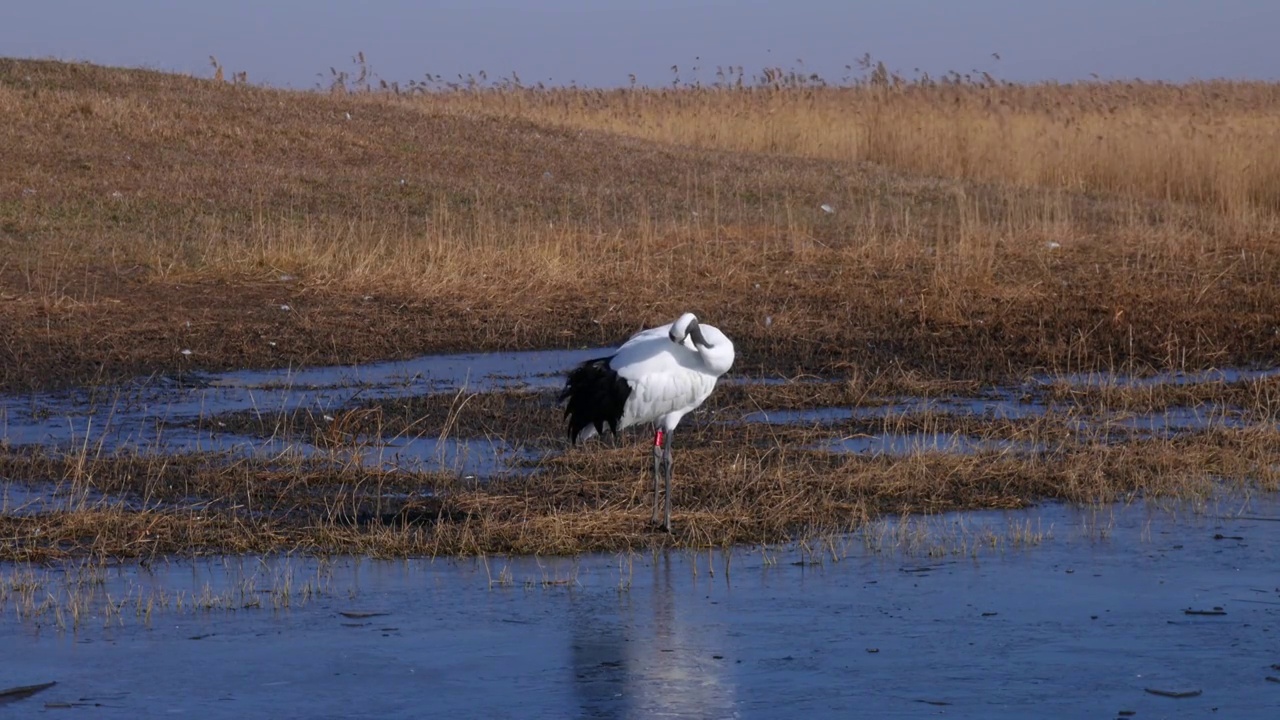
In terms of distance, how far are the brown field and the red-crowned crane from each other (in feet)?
1.44

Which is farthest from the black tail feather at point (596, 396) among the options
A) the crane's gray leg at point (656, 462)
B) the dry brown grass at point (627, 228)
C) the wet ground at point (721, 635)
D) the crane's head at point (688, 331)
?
the dry brown grass at point (627, 228)

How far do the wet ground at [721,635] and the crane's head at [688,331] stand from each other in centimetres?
110

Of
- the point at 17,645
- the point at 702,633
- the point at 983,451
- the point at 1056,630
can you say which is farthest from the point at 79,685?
the point at 983,451

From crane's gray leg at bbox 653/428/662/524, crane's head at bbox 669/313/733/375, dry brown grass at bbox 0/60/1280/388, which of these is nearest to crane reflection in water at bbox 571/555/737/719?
crane's gray leg at bbox 653/428/662/524

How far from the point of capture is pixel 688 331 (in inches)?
307

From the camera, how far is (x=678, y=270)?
52.7 feet

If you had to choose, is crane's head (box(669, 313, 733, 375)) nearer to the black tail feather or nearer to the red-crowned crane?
the red-crowned crane

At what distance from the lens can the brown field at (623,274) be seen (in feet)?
27.3

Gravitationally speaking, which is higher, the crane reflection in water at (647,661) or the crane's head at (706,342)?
the crane's head at (706,342)

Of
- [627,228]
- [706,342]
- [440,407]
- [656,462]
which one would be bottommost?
[656,462]

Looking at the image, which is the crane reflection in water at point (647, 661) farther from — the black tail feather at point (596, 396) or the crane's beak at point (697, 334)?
the crane's beak at point (697, 334)

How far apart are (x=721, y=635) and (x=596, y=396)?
2.19 metres

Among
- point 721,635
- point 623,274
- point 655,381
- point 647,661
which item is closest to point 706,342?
point 655,381

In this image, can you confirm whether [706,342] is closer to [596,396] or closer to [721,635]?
[596,396]
